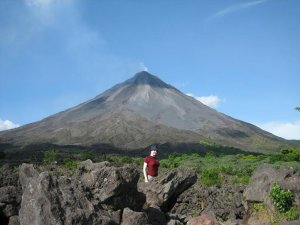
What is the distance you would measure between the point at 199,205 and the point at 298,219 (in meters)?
4.75

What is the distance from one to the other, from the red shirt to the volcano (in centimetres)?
6605

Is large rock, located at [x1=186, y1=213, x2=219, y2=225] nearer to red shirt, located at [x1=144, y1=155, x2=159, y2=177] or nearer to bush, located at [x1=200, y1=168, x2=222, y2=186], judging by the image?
red shirt, located at [x1=144, y1=155, x2=159, y2=177]

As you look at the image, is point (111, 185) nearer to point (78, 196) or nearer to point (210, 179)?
point (78, 196)

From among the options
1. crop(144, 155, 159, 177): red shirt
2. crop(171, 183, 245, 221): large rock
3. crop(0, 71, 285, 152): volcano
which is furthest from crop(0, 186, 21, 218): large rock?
crop(0, 71, 285, 152): volcano

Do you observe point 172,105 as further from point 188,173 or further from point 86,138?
point 188,173

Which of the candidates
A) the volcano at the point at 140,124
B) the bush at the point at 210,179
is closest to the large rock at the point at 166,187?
the bush at the point at 210,179

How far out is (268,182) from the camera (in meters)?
12.6

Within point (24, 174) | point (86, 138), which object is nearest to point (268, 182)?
point (24, 174)

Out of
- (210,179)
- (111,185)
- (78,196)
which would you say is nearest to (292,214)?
(111,185)

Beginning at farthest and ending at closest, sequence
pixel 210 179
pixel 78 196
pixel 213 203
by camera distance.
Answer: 1. pixel 210 179
2. pixel 213 203
3. pixel 78 196

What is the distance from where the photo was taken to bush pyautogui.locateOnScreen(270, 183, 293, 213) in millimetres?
11578

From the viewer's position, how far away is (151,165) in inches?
505

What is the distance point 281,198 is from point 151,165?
3470 mm

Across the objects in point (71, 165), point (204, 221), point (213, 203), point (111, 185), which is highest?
point (71, 165)
